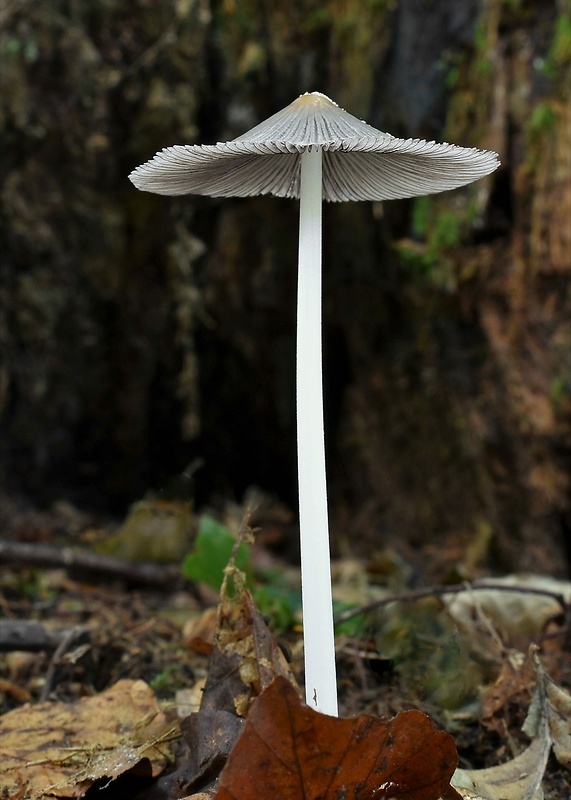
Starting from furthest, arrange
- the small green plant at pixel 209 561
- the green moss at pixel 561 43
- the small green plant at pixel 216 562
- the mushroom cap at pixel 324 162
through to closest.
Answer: the green moss at pixel 561 43 < the small green plant at pixel 209 561 < the small green plant at pixel 216 562 < the mushroom cap at pixel 324 162

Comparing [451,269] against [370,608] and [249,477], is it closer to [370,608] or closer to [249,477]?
[370,608]

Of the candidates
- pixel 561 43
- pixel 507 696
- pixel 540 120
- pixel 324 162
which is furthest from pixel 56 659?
pixel 561 43

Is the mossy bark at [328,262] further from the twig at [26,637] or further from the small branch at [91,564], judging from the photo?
the twig at [26,637]

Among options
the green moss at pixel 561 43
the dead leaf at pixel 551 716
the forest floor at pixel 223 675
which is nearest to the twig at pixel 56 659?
the forest floor at pixel 223 675

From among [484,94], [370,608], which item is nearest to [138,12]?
[484,94]

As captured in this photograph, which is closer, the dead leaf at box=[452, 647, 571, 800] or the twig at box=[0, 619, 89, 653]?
the dead leaf at box=[452, 647, 571, 800]

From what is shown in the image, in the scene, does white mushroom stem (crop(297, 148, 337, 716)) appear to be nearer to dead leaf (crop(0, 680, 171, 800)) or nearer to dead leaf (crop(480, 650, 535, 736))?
dead leaf (crop(0, 680, 171, 800))

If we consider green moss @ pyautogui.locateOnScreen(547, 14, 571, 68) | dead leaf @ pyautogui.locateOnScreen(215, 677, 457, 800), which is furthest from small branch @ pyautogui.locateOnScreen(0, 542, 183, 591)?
green moss @ pyautogui.locateOnScreen(547, 14, 571, 68)

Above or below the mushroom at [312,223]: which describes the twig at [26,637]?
below
